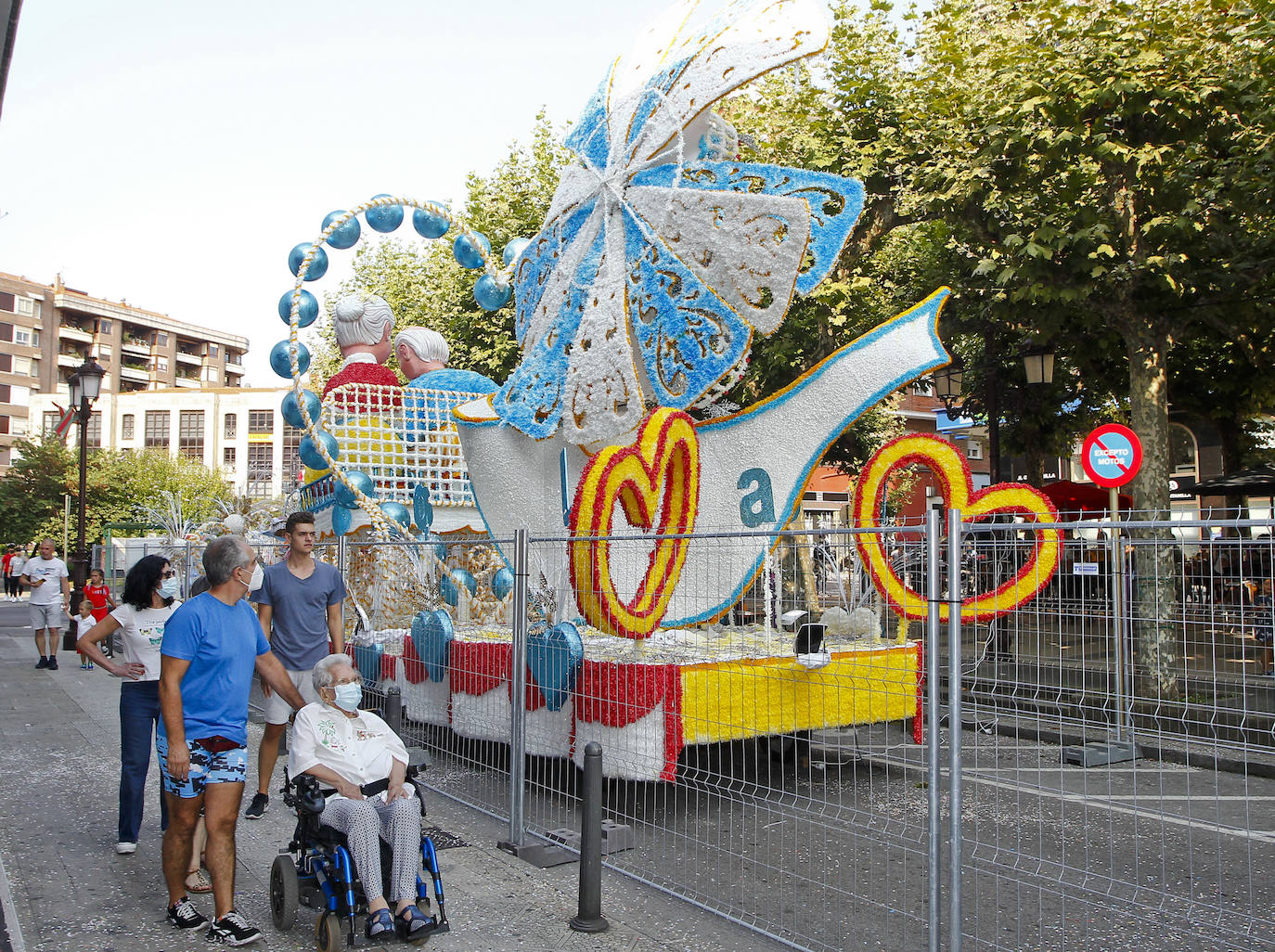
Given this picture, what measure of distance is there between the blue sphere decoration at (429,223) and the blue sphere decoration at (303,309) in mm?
1454

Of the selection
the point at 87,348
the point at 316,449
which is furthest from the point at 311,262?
the point at 87,348

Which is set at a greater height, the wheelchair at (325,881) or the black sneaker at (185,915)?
the wheelchair at (325,881)

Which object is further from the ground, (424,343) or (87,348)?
(87,348)

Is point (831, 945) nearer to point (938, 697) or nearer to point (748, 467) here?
point (938, 697)

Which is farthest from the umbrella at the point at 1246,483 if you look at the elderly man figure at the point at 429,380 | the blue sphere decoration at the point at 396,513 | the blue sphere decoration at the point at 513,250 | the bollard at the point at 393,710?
the bollard at the point at 393,710

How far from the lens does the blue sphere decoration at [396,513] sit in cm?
1074

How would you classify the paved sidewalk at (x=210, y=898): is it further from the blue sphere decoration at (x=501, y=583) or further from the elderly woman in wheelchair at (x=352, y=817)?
the blue sphere decoration at (x=501, y=583)

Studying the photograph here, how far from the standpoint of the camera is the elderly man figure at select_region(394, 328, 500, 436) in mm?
11766

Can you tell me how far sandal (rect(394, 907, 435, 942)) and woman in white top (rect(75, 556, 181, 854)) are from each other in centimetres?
207

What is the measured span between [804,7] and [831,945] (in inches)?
264

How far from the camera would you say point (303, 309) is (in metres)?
11.8

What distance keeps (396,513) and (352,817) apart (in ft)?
21.3

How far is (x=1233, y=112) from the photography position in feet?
35.4

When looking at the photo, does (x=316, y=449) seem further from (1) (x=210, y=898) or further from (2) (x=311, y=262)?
(1) (x=210, y=898)
